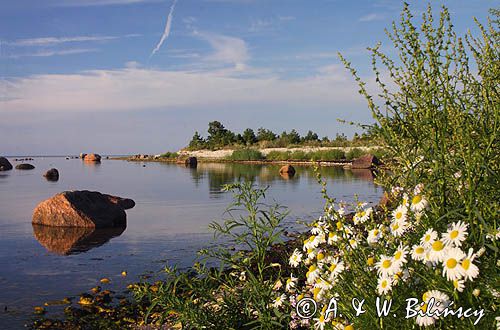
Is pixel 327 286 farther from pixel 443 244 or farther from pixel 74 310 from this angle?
pixel 74 310

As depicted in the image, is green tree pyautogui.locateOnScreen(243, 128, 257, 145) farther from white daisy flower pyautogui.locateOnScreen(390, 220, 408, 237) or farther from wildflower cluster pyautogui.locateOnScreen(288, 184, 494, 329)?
white daisy flower pyautogui.locateOnScreen(390, 220, 408, 237)

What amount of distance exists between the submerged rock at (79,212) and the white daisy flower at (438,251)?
12644 millimetres

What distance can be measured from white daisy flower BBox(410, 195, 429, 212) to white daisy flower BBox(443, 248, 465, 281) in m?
0.55

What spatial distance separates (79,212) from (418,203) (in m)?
12.4

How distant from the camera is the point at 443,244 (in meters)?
2.50

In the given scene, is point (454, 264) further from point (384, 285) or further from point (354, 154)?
point (354, 154)

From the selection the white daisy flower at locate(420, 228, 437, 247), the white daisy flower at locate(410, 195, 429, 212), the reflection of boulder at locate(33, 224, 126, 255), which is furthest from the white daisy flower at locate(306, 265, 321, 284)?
the reflection of boulder at locate(33, 224, 126, 255)

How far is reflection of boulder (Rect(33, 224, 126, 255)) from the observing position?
11.2 metres

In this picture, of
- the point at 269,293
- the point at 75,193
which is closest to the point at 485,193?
the point at 269,293

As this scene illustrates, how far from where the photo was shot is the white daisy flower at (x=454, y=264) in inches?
93.7

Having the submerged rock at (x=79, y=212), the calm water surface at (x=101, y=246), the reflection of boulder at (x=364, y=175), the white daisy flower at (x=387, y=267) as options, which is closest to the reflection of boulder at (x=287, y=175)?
the reflection of boulder at (x=364, y=175)

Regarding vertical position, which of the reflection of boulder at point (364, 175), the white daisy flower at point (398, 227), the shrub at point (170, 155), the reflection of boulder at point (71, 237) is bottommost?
the reflection of boulder at point (71, 237)

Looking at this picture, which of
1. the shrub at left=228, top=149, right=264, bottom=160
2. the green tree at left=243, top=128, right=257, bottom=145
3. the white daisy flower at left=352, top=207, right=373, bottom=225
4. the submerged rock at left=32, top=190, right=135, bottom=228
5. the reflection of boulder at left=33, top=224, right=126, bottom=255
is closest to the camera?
the white daisy flower at left=352, top=207, right=373, bottom=225

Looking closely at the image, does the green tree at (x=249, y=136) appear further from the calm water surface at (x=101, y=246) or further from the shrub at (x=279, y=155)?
the calm water surface at (x=101, y=246)
